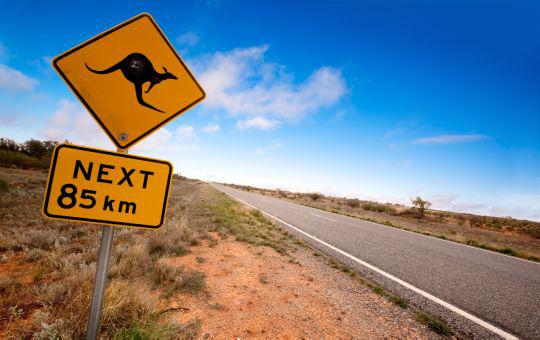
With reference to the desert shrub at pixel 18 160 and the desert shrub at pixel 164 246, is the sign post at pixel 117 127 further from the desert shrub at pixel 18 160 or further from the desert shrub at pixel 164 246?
the desert shrub at pixel 18 160

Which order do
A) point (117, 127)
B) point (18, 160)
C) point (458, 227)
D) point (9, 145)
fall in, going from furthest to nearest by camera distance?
1. point (9, 145)
2. point (18, 160)
3. point (458, 227)
4. point (117, 127)

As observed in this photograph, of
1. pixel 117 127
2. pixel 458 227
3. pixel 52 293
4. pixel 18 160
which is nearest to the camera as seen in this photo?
pixel 117 127

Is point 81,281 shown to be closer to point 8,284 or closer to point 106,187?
point 8,284

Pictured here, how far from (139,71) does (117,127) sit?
1.44ft

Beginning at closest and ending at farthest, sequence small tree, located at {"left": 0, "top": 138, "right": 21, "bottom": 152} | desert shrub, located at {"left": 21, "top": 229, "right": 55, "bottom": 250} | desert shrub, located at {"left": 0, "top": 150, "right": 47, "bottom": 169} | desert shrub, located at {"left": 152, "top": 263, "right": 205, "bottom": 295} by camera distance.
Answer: desert shrub, located at {"left": 152, "top": 263, "right": 205, "bottom": 295}, desert shrub, located at {"left": 21, "top": 229, "right": 55, "bottom": 250}, desert shrub, located at {"left": 0, "top": 150, "right": 47, "bottom": 169}, small tree, located at {"left": 0, "top": 138, "right": 21, "bottom": 152}

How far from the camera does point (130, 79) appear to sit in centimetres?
170

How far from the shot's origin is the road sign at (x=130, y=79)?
5.26ft

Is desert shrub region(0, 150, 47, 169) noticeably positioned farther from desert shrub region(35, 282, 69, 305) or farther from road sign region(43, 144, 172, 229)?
road sign region(43, 144, 172, 229)

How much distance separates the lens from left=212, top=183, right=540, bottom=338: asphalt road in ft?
11.3

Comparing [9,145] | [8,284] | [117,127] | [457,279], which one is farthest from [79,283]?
[9,145]

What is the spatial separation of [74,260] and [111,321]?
2.07m

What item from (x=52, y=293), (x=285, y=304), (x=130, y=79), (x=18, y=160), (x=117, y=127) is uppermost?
(x=130, y=79)

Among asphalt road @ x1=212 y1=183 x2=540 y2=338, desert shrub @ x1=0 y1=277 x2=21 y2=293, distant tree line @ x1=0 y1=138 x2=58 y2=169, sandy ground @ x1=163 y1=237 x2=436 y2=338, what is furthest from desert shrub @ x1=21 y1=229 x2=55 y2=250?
distant tree line @ x1=0 y1=138 x2=58 y2=169

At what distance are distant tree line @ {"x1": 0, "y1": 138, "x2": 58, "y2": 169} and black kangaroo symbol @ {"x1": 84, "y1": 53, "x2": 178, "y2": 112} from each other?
133 ft
